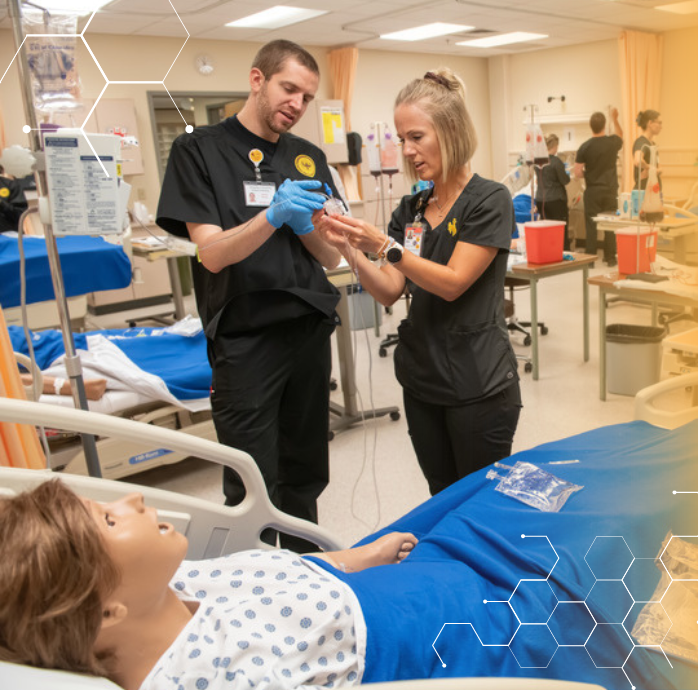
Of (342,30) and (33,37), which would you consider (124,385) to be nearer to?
(33,37)

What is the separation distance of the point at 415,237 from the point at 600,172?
5.58m

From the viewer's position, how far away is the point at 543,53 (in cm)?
902

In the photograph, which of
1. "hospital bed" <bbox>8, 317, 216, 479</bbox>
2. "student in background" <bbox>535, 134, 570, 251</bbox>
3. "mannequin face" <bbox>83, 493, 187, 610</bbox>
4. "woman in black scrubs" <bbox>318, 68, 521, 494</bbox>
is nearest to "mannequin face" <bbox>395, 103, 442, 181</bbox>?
"woman in black scrubs" <bbox>318, 68, 521, 494</bbox>

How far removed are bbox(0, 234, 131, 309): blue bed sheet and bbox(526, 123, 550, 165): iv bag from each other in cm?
271

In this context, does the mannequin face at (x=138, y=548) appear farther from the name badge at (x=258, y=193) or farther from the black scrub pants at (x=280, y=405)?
the name badge at (x=258, y=193)

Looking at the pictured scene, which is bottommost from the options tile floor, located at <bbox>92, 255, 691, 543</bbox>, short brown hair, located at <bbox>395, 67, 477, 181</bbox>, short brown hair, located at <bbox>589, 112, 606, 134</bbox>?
tile floor, located at <bbox>92, 255, 691, 543</bbox>

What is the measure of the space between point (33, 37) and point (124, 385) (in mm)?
1470

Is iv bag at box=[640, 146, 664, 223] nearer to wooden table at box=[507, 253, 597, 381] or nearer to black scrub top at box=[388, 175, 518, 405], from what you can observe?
wooden table at box=[507, 253, 597, 381]

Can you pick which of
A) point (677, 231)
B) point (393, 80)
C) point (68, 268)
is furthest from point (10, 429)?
point (393, 80)

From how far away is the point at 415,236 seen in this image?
1.62 m

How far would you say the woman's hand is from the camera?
1.49 m

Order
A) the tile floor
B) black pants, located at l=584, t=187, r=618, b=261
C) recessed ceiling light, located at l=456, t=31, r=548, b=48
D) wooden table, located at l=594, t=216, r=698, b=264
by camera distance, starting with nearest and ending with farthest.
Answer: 1. the tile floor
2. wooden table, located at l=594, t=216, r=698, b=264
3. black pants, located at l=584, t=187, r=618, b=261
4. recessed ceiling light, located at l=456, t=31, r=548, b=48

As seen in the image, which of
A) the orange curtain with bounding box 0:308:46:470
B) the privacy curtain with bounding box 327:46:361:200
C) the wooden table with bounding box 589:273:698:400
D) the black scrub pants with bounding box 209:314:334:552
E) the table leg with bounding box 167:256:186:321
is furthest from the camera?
the privacy curtain with bounding box 327:46:361:200

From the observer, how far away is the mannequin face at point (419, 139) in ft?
4.91
